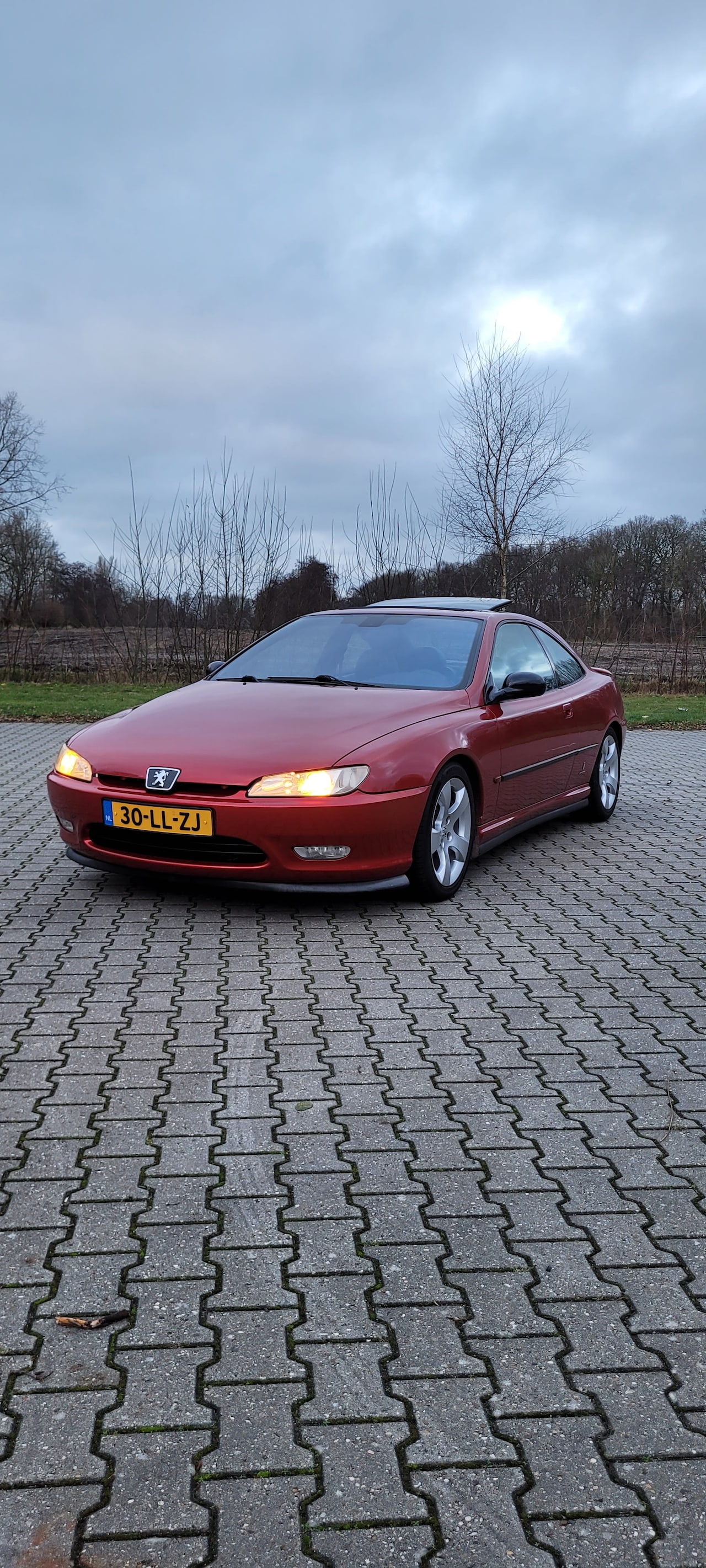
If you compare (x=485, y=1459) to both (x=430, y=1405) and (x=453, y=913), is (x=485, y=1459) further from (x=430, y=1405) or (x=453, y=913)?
(x=453, y=913)

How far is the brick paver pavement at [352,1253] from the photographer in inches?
79.0

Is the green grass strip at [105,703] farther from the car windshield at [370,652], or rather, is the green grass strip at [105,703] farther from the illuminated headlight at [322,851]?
the illuminated headlight at [322,851]

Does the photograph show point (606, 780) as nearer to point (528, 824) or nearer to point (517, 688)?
point (528, 824)

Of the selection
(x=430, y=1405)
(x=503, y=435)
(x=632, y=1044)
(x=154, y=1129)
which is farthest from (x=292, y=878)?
(x=503, y=435)

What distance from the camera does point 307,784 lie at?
221 inches

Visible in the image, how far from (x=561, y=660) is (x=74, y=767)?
3.61 m

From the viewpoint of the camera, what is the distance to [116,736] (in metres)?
6.21

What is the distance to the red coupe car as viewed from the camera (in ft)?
18.5

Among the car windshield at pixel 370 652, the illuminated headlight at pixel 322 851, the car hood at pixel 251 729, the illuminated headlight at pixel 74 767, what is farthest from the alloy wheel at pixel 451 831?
the illuminated headlight at pixel 74 767

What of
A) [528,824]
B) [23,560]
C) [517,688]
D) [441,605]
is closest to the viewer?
[517,688]

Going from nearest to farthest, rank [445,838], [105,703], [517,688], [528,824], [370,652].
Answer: [445,838] < [517,688] < [370,652] < [528,824] < [105,703]

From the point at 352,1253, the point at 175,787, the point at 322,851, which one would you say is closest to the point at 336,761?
the point at 322,851

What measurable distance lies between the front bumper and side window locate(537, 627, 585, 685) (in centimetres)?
258

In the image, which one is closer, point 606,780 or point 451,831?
point 451,831
